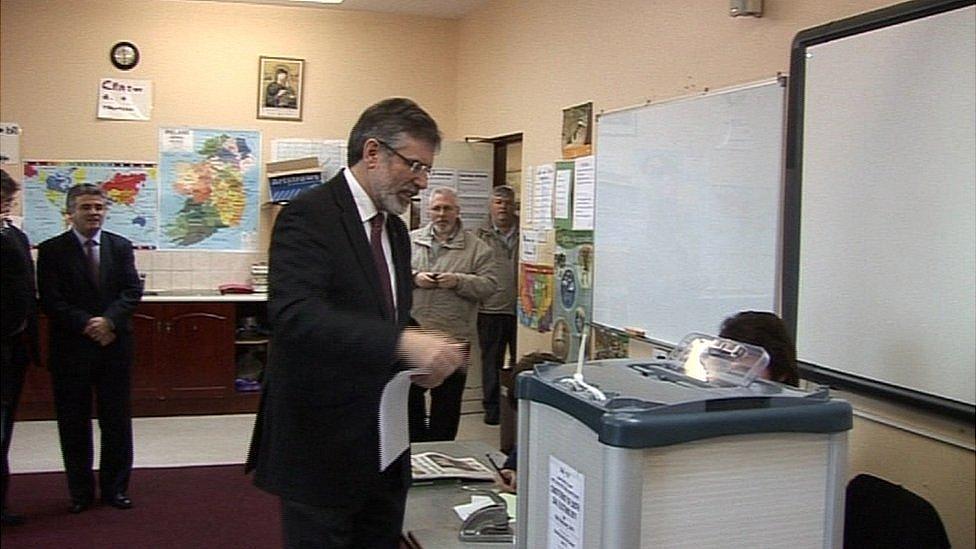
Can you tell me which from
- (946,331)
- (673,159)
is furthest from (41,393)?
(946,331)

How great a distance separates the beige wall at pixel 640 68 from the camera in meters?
2.28

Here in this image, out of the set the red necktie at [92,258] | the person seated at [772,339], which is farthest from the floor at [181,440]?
the person seated at [772,339]

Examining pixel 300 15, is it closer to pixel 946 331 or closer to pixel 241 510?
pixel 241 510

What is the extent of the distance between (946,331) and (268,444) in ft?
4.83

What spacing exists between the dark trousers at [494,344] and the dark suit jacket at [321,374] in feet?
12.4

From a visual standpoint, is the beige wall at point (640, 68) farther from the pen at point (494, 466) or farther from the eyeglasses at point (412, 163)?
the eyeglasses at point (412, 163)

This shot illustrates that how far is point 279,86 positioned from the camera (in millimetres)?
6457

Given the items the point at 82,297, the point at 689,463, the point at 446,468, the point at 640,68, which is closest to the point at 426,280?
the point at 640,68

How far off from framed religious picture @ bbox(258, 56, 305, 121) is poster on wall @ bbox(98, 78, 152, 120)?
715 millimetres

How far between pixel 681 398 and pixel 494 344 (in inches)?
181

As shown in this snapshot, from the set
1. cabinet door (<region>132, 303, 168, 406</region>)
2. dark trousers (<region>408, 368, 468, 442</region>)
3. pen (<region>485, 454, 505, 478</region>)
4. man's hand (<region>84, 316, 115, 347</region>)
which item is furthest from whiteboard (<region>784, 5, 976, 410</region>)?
cabinet door (<region>132, 303, 168, 406</region>)

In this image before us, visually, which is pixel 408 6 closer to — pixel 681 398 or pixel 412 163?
pixel 412 163

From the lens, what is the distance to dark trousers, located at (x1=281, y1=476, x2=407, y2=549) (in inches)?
71.5

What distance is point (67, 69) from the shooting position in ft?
19.9
